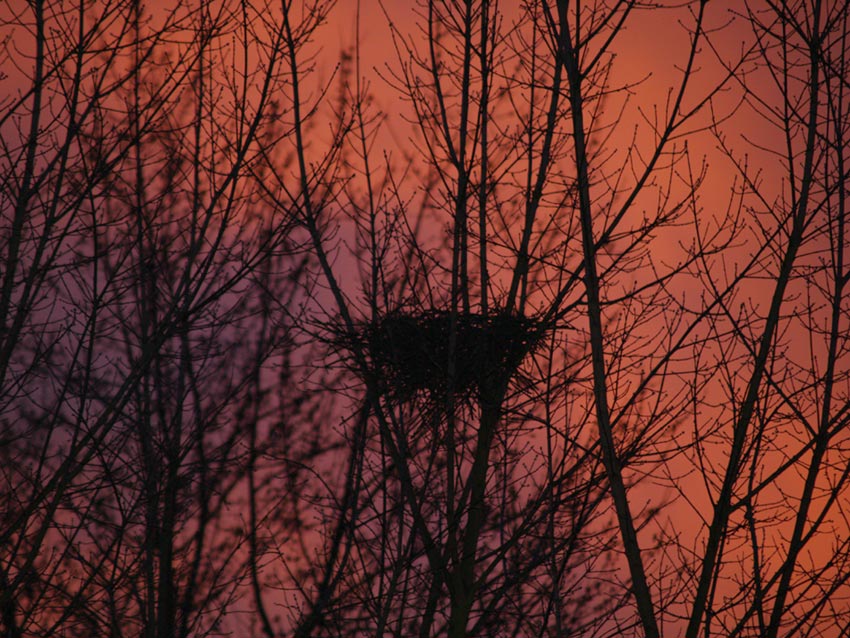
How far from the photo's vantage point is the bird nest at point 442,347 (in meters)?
5.37

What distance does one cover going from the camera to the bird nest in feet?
17.6

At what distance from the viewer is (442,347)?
18.7ft

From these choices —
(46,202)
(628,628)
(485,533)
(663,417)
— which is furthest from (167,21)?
(485,533)

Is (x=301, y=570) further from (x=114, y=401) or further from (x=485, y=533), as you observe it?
(x=114, y=401)

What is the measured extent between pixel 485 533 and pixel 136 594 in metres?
2.54

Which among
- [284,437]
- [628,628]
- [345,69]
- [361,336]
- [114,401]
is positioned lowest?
[628,628]

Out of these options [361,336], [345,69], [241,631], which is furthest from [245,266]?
[241,631]

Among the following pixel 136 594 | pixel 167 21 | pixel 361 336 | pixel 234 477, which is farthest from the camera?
pixel 234 477

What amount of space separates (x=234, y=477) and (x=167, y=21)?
4640 millimetres

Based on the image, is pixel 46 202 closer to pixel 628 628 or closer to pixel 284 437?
pixel 628 628

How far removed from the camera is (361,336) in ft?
18.6

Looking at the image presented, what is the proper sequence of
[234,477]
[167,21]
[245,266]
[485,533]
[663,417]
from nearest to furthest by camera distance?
1. [245,266]
2. [167,21]
3. [663,417]
4. [485,533]
5. [234,477]

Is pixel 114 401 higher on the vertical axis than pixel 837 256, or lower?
lower

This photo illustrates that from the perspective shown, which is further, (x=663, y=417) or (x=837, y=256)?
(x=663, y=417)
